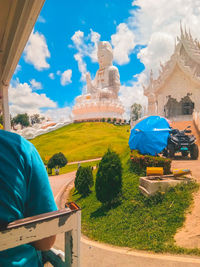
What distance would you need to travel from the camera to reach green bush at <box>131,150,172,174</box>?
7.54 meters

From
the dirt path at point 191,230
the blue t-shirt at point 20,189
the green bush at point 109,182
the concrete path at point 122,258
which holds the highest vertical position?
the blue t-shirt at point 20,189

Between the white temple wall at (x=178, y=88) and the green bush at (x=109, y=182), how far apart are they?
19183 millimetres

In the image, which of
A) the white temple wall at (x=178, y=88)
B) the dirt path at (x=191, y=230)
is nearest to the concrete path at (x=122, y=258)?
the dirt path at (x=191, y=230)

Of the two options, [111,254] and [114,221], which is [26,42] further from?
[114,221]

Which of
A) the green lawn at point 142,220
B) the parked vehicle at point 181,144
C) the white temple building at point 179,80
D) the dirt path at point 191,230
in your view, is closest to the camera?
the dirt path at point 191,230

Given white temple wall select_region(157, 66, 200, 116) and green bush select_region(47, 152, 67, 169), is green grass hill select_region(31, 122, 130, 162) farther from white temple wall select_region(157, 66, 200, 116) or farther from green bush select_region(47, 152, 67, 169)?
white temple wall select_region(157, 66, 200, 116)

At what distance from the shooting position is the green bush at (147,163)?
7.54 m

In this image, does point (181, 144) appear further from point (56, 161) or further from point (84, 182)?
point (56, 161)

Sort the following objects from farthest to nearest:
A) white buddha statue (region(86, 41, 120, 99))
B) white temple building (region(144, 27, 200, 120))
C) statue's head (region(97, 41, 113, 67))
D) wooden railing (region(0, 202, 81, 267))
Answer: statue's head (region(97, 41, 113, 67)) → white buddha statue (region(86, 41, 120, 99)) → white temple building (region(144, 27, 200, 120)) → wooden railing (region(0, 202, 81, 267))

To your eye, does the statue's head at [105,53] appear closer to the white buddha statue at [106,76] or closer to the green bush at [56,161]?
the white buddha statue at [106,76]

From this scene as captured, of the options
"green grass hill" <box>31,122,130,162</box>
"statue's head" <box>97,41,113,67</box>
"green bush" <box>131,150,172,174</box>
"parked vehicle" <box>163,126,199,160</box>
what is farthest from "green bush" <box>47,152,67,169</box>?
"statue's head" <box>97,41,113,67</box>

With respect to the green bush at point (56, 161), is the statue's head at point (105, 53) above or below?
above

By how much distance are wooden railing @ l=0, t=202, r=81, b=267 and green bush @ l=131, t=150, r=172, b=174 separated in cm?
681

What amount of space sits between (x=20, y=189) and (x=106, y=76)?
136 ft
